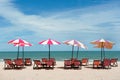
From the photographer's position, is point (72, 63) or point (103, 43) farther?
point (103, 43)

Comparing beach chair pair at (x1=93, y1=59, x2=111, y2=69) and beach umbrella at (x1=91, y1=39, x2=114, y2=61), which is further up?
beach umbrella at (x1=91, y1=39, x2=114, y2=61)

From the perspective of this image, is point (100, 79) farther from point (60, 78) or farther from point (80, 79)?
point (60, 78)

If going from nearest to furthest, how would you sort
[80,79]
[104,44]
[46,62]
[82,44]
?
[80,79] → [46,62] → [82,44] → [104,44]

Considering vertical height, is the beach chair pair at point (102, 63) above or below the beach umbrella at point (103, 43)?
below

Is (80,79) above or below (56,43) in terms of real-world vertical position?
below

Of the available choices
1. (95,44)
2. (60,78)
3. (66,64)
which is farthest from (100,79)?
(95,44)

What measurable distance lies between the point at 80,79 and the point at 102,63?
660cm

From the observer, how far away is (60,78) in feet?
49.7

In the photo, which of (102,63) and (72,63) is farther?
(102,63)

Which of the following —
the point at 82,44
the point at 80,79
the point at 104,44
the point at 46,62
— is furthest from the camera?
the point at 104,44

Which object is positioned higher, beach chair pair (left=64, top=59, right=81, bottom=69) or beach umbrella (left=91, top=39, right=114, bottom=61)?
beach umbrella (left=91, top=39, right=114, bottom=61)

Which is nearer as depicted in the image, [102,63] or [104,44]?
[102,63]

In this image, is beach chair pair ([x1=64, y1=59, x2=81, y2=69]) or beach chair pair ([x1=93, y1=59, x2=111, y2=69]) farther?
beach chair pair ([x1=93, y1=59, x2=111, y2=69])

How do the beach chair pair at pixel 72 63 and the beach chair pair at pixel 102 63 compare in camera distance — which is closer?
the beach chair pair at pixel 72 63
